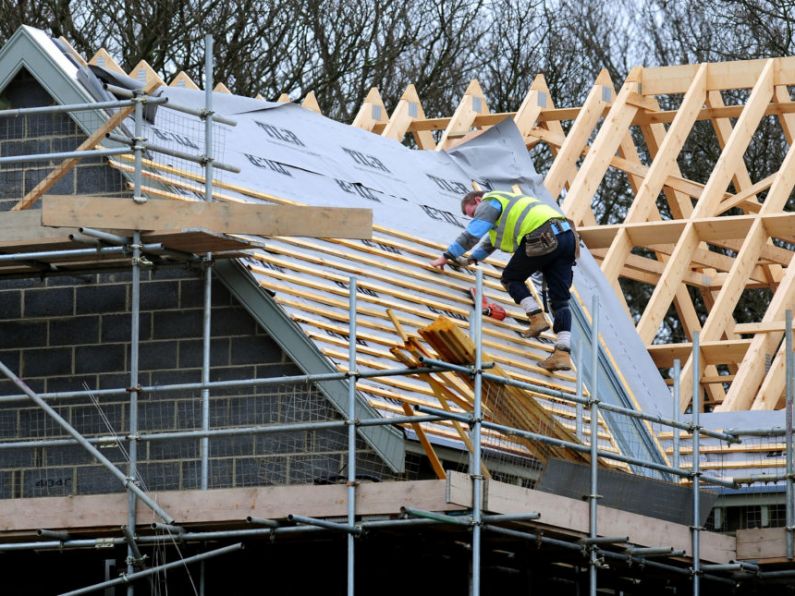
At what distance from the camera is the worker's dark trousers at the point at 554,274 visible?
1661 cm

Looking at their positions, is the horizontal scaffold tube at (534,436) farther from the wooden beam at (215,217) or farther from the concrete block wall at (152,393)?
the wooden beam at (215,217)

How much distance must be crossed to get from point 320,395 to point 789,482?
343 centimetres

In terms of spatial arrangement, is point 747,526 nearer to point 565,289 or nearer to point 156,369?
point 565,289

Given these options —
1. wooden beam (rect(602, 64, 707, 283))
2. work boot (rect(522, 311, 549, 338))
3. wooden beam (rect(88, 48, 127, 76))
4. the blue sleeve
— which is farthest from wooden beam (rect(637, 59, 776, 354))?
wooden beam (rect(88, 48, 127, 76))

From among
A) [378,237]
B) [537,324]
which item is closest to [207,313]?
[378,237]

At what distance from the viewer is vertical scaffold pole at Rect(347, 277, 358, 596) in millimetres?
13383

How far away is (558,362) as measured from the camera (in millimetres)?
16703

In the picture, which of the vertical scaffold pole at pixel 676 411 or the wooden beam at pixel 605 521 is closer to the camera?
the wooden beam at pixel 605 521

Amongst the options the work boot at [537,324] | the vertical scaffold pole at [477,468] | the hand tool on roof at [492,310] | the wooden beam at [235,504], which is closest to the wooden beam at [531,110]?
the hand tool on roof at [492,310]

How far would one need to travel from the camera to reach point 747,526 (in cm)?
1705

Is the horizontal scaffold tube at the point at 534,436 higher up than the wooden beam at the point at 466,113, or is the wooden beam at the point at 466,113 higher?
the wooden beam at the point at 466,113

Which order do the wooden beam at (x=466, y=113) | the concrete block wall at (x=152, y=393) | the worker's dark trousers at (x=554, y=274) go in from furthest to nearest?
1. the wooden beam at (x=466, y=113)
2. the worker's dark trousers at (x=554, y=274)
3. the concrete block wall at (x=152, y=393)

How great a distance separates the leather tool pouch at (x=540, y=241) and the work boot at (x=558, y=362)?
2.56ft

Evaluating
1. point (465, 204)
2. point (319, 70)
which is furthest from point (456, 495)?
point (319, 70)
